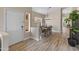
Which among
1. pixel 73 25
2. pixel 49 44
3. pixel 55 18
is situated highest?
pixel 55 18

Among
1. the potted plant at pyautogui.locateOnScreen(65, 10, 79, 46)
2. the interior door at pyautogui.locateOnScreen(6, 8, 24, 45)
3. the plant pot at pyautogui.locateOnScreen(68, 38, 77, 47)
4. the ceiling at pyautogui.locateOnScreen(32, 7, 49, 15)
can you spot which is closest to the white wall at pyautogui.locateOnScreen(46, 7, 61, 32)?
the ceiling at pyautogui.locateOnScreen(32, 7, 49, 15)

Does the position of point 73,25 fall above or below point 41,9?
below

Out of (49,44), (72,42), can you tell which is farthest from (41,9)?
(72,42)

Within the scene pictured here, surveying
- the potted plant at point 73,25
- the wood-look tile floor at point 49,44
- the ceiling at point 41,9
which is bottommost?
the wood-look tile floor at point 49,44

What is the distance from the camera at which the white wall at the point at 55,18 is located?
278 cm

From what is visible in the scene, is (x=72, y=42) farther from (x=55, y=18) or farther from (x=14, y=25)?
(x=14, y=25)

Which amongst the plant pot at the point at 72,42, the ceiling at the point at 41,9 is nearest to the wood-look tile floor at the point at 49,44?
the plant pot at the point at 72,42

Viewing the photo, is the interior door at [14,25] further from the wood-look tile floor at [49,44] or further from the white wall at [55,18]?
the white wall at [55,18]

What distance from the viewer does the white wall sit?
278 centimetres

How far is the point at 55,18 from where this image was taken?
2797 mm
